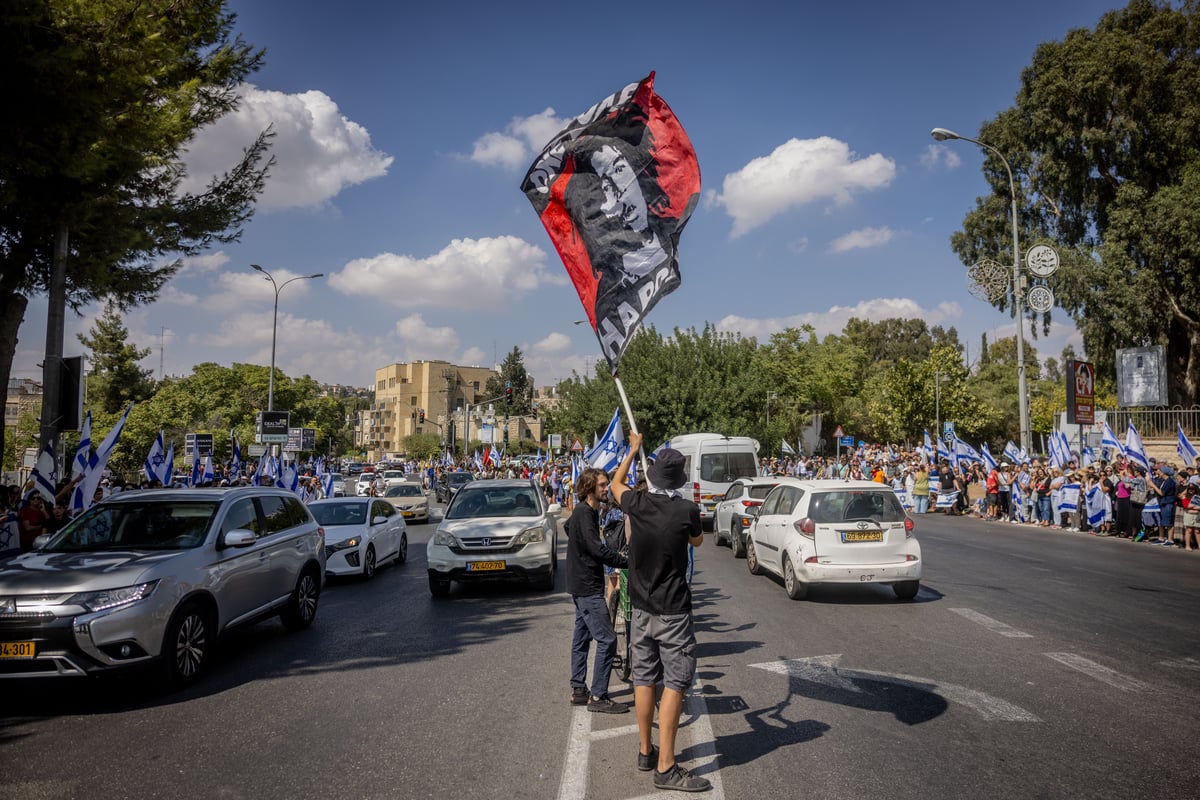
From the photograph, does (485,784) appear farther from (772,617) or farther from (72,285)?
(72,285)

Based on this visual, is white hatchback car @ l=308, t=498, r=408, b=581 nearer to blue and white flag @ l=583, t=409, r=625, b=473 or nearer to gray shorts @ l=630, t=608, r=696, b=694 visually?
blue and white flag @ l=583, t=409, r=625, b=473

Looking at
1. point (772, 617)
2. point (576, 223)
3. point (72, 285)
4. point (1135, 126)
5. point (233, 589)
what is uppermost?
point (1135, 126)

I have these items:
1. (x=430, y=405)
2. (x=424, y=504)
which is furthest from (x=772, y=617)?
(x=430, y=405)

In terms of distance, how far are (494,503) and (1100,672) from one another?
26.2ft

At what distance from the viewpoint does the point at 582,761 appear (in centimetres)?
481

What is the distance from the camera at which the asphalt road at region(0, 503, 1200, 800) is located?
4.50 metres

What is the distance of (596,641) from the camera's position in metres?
5.88

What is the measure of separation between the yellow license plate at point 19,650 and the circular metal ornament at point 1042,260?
30045mm

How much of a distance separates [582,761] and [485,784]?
0.65 meters

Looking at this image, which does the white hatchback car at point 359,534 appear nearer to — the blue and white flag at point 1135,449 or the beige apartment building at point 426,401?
the blue and white flag at point 1135,449

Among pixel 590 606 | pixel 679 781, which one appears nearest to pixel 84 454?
pixel 590 606

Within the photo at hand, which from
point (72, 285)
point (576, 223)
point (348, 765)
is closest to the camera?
point (348, 765)

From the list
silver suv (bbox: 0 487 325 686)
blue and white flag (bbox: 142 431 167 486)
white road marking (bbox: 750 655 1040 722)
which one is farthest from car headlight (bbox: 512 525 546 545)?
blue and white flag (bbox: 142 431 167 486)

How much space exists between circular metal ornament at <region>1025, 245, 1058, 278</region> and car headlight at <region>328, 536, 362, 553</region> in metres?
25.2
